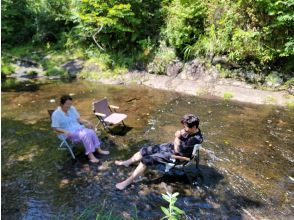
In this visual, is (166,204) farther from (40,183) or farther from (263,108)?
(263,108)

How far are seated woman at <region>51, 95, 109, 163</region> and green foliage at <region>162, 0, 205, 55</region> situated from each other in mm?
7611

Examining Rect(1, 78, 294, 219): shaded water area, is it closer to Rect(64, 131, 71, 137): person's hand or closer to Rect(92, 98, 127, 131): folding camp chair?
Rect(92, 98, 127, 131): folding camp chair

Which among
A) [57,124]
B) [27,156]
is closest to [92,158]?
[57,124]

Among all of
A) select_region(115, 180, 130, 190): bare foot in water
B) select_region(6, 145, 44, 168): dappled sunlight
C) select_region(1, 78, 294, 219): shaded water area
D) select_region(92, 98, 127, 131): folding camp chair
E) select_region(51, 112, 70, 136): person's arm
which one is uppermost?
select_region(51, 112, 70, 136): person's arm

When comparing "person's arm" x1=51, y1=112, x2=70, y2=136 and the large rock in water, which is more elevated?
"person's arm" x1=51, y1=112, x2=70, y2=136

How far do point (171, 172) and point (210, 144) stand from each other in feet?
6.03

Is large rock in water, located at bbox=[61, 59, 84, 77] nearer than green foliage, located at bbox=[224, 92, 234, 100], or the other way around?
green foliage, located at bbox=[224, 92, 234, 100]

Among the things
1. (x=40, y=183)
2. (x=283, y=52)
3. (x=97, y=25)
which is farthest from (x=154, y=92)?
(x=40, y=183)

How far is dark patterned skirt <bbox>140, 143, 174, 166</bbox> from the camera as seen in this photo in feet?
20.7

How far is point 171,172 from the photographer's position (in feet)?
22.5

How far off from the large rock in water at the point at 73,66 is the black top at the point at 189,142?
11313mm

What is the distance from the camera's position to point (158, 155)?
6355 millimetres

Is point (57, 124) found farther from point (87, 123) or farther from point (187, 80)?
point (187, 80)

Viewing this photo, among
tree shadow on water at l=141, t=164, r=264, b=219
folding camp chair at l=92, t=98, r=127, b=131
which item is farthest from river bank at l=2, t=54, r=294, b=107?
tree shadow on water at l=141, t=164, r=264, b=219
